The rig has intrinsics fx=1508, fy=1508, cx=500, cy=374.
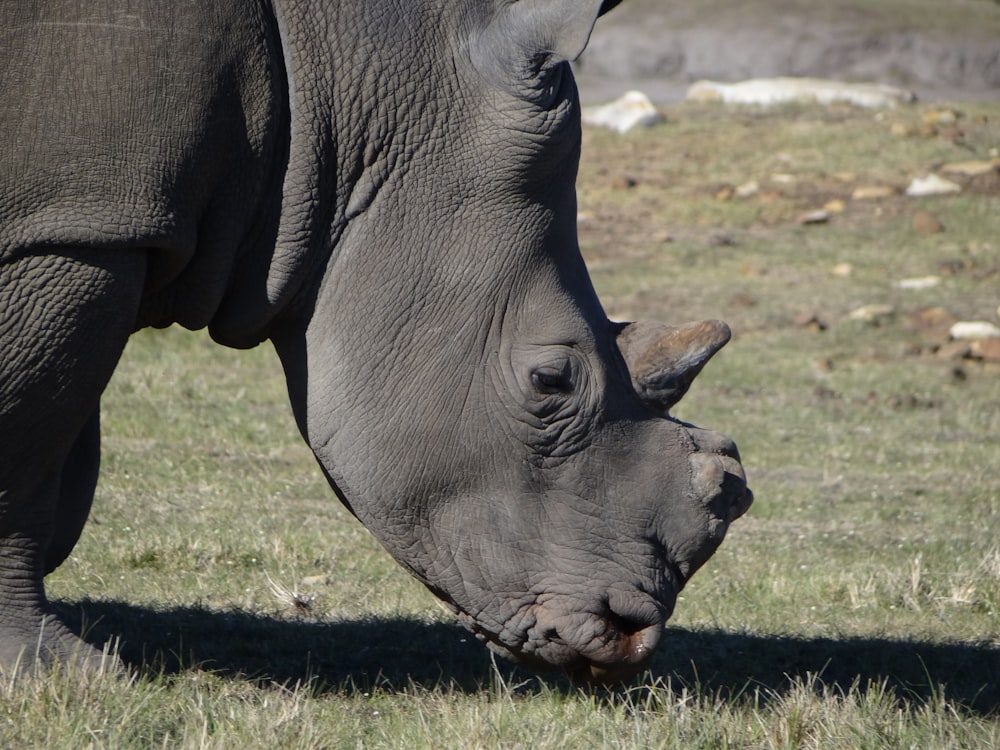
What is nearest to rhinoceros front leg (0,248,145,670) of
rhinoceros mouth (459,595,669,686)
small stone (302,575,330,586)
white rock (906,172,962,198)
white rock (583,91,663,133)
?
rhinoceros mouth (459,595,669,686)

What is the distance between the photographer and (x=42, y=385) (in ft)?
12.3

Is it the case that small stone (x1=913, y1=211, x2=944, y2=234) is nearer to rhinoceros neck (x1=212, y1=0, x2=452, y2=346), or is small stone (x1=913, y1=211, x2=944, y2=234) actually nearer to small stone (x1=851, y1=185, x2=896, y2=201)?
small stone (x1=851, y1=185, x2=896, y2=201)

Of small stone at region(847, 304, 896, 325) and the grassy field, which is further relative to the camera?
small stone at region(847, 304, 896, 325)

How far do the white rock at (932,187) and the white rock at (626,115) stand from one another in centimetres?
396

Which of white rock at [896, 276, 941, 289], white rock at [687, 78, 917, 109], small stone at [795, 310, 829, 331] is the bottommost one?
white rock at [896, 276, 941, 289]

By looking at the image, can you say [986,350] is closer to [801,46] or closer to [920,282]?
[920,282]

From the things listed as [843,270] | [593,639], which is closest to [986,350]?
[843,270]

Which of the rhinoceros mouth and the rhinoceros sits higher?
the rhinoceros

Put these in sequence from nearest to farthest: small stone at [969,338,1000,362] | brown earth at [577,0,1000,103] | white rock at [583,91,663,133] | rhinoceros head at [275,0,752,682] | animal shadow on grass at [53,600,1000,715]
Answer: rhinoceros head at [275,0,752,682]
animal shadow on grass at [53,600,1000,715]
small stone at [969,338,1000,362]
white rock at [583,91,663,133]
brown earth at [577,0,1000,103]

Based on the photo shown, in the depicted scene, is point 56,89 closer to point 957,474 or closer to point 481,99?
point 481,99

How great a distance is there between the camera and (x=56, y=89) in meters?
3.54

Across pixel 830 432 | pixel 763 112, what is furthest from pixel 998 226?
pixel 830 432

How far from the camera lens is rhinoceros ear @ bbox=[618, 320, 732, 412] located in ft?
13.8

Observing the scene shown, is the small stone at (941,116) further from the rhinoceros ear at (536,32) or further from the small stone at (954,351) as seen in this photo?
the rhinoceros ear at (536,32)
